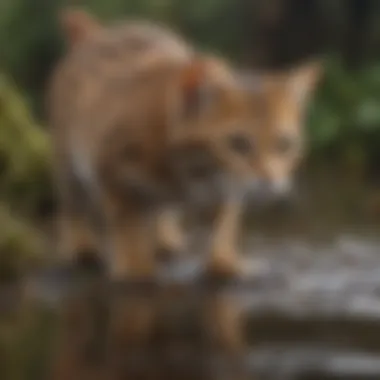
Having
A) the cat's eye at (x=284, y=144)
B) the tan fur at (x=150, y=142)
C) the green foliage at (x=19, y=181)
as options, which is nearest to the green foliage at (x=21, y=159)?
the green foliage at (x=19, y=181)

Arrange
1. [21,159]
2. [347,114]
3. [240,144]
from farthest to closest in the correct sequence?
[347,114]
[21,159]
[240,144]

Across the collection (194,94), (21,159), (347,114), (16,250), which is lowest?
(16,250)

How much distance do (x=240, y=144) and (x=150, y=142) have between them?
0.89 feet

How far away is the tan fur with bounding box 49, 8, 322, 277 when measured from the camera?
4230 mm

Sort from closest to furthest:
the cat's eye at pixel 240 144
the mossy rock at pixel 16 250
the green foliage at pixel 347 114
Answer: the cat's eye at pixel 240 144
the mossy rock at pixel 16 250
the green foliage at pixel 347 114

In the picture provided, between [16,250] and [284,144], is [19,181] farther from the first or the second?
[284,144]

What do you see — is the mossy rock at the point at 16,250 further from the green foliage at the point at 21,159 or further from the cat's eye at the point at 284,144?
the cat's eye at the point at 284,144

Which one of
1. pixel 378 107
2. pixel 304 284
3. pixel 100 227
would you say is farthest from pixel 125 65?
pixel 378 107

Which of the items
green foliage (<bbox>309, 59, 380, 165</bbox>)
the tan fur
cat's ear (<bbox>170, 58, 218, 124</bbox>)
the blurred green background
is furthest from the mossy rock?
green foliage (<bbox>309, 59, 380, 165</bbox>)

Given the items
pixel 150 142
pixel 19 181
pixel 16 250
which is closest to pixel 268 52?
pixel 19 181

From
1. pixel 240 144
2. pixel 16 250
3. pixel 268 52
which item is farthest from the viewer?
pixel 268 52

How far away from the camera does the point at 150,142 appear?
4273 millimetres

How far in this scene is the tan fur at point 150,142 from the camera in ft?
13.9

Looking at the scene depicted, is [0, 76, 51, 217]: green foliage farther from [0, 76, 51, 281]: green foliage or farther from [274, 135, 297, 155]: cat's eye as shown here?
[274, 135, 297, 155]: cat's eye
